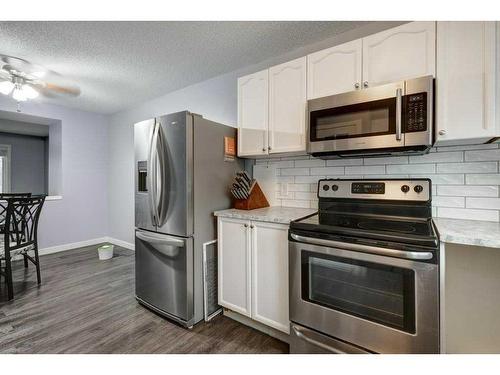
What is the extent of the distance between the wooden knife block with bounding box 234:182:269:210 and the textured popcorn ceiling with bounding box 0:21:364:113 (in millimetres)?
1289

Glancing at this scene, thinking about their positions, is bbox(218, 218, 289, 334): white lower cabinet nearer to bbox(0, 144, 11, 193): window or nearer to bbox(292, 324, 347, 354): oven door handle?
bbox(292, 324, 347, 354): oven door handle

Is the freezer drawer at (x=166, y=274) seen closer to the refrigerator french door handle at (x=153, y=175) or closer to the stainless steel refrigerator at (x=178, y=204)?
the stainless steel refrigerator at (x=178, y=204)

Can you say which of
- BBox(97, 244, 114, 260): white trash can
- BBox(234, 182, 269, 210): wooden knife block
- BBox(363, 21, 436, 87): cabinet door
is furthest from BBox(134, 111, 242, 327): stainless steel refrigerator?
BBox(97, 244, 114, 260): white trash can

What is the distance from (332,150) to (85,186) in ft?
14.0

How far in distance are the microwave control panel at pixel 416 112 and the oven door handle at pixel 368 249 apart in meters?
0.71

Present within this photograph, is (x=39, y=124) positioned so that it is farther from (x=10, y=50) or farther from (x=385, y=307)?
(x=385, y=307)

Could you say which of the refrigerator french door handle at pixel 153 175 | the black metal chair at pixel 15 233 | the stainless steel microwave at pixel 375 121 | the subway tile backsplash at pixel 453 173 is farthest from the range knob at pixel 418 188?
the black metal chair at pixel 15 233

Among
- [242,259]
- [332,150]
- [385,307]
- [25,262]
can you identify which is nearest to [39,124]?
[25,262]

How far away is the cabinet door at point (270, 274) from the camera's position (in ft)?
5.35

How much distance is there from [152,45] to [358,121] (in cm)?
188

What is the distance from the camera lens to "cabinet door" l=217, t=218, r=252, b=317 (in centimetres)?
182

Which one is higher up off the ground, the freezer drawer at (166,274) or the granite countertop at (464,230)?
the granite countertop at (464,230)

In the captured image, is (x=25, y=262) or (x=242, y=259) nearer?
(x=242, y=259)

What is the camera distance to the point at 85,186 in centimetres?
417
